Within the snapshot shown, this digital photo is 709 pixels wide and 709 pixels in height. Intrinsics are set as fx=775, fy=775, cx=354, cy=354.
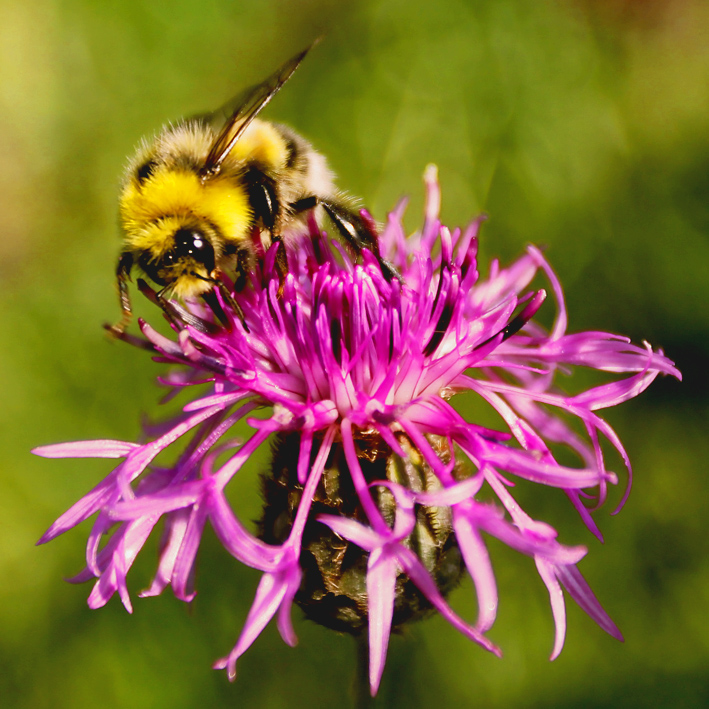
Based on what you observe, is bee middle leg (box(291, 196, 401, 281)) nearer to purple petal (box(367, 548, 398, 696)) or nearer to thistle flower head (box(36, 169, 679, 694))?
thistle flower head (box(36, 169, 679, 694))

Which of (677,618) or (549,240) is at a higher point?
(549,240)

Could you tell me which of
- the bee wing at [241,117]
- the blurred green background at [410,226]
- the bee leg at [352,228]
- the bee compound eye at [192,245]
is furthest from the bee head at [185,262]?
the blurred green background at [410,226]

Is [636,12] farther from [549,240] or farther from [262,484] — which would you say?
[262,484]

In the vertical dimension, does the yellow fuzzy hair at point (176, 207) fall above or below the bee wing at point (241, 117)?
below

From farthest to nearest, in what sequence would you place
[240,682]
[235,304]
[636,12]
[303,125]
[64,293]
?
1. [636,12]
2. [303,125]
3. [64,293]
4. [240,682]
5. [235,304]

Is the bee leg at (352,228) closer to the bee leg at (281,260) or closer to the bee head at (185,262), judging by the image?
the bee leg at (281,260)

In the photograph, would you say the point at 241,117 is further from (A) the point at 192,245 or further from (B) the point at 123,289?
(B) the point at 123,289

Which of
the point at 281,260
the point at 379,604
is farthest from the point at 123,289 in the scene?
the point at 379,604

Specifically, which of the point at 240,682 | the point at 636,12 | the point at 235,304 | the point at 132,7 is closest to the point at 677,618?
the point at 240,682
